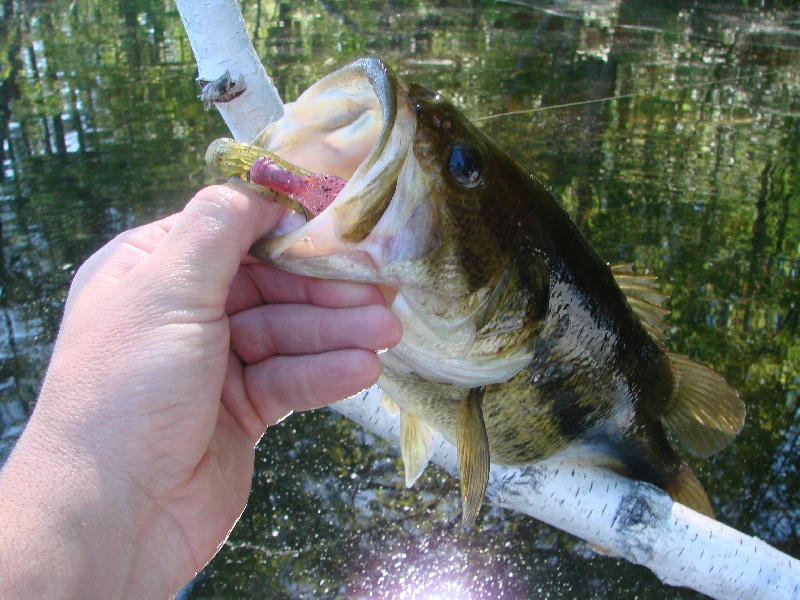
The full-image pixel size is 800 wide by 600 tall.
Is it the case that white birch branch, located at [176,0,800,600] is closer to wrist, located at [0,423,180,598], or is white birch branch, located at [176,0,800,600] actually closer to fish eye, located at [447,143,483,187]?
fish eye, located at [447,143,483,187]

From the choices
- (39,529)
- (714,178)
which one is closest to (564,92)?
(714,178)

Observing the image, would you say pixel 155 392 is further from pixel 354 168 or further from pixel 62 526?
pixel 354 168

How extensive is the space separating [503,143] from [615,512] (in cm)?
569

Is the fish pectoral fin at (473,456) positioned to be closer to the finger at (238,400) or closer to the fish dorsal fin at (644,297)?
the finger at (238,400)

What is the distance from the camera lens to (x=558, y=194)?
6.42m

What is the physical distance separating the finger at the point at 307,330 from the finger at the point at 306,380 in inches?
1.1

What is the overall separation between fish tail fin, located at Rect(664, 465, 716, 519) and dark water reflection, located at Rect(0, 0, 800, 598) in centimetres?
79

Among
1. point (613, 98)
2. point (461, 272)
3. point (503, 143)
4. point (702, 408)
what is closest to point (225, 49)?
point (461, 272)

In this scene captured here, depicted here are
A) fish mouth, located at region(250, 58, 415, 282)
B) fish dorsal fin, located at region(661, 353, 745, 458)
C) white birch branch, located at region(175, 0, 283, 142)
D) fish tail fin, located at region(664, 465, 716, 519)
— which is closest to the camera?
fish mouth, located at region(250, 58, 415, 282)

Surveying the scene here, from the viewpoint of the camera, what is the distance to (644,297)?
231 centimetres

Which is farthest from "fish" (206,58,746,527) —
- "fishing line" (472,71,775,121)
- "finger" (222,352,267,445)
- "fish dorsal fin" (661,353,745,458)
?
"fishing line" (472,71,775,121)

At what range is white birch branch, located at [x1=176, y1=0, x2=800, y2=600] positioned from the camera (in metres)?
2.34

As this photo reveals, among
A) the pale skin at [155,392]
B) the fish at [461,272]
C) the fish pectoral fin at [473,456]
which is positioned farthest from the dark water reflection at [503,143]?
the pale skin at [155,392]

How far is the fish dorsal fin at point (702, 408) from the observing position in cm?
238
